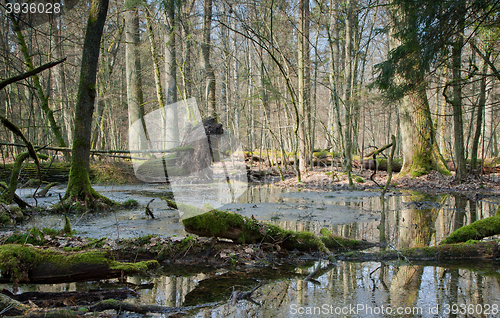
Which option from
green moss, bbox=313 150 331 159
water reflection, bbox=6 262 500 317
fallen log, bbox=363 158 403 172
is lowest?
water reflection, bbox=6 262 500 317

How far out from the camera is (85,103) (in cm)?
683

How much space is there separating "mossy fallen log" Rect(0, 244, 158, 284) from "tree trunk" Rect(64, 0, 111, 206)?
4.07 meters

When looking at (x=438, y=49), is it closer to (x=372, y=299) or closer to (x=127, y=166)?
(x=372, y=299)

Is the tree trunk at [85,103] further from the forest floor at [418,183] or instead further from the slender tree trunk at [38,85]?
the forest floor at [418,183]

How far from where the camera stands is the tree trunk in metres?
6.72

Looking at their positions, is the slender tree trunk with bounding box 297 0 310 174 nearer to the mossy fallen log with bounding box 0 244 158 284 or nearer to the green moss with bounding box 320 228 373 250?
the green moss with bounding box 320 228 373 250

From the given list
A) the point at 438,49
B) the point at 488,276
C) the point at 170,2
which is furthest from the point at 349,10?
the point at 488,276

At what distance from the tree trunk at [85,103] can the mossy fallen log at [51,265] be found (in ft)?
13.4

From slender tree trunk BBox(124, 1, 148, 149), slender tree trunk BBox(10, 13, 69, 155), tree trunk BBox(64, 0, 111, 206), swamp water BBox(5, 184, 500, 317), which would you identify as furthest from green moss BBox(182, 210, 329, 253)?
slender tree trunk BBox(124, 1, 148, 149)

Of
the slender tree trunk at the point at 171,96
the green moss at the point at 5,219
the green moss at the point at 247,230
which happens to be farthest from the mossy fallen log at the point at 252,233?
the slender tree trunk at the point at 171,96

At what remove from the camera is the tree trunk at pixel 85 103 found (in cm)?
672

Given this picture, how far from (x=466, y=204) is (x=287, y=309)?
24.5 ft

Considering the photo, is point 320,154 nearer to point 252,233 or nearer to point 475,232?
point 475,232

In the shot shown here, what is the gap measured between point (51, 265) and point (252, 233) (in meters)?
2.22
